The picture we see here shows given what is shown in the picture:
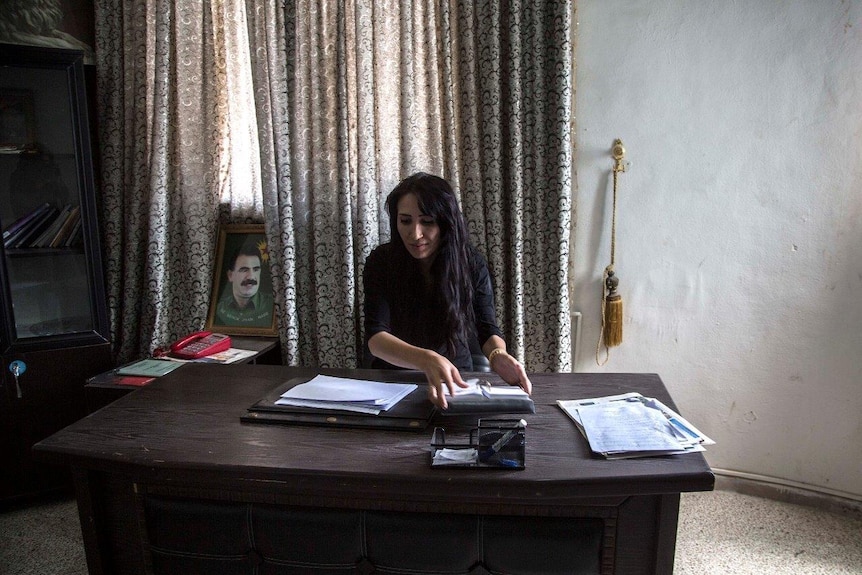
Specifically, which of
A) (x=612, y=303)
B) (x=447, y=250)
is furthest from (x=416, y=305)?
(x=612, y=303)

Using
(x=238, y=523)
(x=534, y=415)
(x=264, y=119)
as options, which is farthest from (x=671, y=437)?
(x=264, y=119)

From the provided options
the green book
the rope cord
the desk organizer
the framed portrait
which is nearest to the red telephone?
the green book

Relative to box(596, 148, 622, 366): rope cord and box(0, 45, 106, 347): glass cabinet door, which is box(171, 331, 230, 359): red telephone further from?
box(596, 148, 622, 366): rope cord

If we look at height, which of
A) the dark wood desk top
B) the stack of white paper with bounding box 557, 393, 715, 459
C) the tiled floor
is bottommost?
the tiled floor

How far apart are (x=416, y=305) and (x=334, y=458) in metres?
0.94

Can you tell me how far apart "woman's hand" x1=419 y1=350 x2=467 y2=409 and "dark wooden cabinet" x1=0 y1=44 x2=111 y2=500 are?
1.72 metres

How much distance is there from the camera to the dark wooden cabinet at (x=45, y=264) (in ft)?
7.71

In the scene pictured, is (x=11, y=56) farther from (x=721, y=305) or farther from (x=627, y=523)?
(x=721, y=305)

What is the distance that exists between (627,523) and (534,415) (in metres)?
0.32

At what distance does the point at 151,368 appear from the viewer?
91.1 inches

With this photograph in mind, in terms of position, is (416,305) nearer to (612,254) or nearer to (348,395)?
(348,395)

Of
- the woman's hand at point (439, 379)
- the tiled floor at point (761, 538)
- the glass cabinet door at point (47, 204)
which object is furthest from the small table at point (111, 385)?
the tiled floor at point (761, 538)

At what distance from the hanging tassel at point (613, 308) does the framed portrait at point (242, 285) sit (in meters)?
1.48

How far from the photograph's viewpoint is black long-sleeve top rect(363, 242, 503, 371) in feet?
6.74
